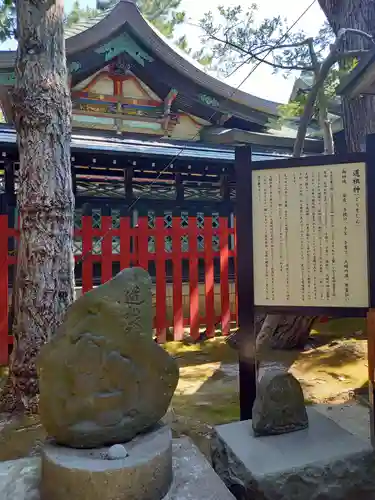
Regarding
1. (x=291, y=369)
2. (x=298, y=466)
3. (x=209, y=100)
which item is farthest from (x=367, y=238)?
(x=209, y=100)

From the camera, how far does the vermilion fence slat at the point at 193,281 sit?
21.2 ft

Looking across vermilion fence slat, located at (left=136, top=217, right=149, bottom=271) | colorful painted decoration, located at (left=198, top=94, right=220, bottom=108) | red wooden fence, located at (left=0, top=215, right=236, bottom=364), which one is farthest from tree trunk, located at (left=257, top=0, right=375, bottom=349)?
colorful painted decoration, located at (left=198, top=94, right=220, bottom=108)

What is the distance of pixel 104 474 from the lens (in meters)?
1.64

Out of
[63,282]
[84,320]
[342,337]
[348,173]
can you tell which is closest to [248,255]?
[348,173]

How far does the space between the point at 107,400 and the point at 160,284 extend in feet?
14.6

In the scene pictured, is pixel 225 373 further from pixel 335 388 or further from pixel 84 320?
pixel 84 320

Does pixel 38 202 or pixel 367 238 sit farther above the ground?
pixel 38 202

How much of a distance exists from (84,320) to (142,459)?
657 millimetres

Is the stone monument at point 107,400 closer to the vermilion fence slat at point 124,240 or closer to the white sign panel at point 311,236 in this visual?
the white sign panel at point 311,236

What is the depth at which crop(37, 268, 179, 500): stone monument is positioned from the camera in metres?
1.68

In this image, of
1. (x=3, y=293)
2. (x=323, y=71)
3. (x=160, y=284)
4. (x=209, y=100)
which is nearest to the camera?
(x=323, y=71)

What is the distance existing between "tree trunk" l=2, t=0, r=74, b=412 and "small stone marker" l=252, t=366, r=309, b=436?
219cm

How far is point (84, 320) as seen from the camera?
1.94 metres

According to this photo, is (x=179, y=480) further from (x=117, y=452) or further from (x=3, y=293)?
(x=3, y=293)
